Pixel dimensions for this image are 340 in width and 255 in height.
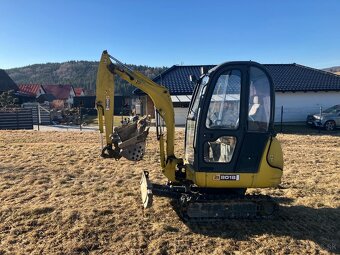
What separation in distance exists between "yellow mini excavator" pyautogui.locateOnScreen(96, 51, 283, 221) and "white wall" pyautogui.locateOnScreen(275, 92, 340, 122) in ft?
59.7

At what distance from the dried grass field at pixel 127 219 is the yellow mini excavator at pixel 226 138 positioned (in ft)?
1.16

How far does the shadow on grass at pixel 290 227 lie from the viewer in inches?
188

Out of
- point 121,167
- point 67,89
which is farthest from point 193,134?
point 67,89

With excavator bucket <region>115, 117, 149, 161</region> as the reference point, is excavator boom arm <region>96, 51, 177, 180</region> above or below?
above

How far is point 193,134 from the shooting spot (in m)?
5.30

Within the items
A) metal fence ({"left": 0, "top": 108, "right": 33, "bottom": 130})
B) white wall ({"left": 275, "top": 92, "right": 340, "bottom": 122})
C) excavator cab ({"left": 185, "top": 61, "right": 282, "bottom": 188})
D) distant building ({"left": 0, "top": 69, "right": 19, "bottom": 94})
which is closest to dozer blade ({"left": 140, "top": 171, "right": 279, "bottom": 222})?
excavator cab ({"left": 185, "top": 61, "right": 282, "bottom": 188})

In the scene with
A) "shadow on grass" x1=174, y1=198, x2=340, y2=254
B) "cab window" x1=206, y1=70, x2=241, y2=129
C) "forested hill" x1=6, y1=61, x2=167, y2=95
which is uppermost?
"forested hill" x1=6, y1=61, x2=167, y2=95

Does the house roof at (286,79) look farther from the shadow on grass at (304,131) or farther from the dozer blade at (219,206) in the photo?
the dozer blade at (219,206)

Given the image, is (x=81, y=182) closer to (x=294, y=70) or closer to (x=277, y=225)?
(x=277, y=225)

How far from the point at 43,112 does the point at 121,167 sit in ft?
65.8

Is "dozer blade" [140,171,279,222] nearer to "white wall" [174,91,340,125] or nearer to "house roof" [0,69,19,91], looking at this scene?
"white wall" [174,91,340,125]

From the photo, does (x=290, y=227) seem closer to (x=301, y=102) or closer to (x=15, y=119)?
(x=301, y=102)

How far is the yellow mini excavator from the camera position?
16.3 feet

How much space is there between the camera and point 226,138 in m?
5.02
